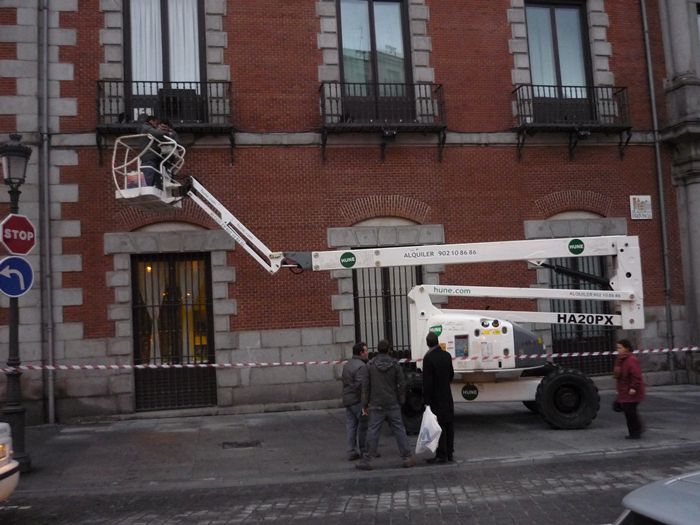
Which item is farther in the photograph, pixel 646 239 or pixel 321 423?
pixel 646 239

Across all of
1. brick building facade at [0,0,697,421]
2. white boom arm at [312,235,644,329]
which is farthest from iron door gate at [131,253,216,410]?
white boom arm at [312,235,644,329]

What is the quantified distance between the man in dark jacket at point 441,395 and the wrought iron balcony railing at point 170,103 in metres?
6.84

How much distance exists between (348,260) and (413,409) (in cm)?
252

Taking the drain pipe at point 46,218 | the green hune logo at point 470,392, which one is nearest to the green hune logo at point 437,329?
the green hune logo at point 470,392

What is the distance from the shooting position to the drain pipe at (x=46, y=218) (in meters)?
11.9

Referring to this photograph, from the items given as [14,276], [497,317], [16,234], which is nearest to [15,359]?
[14,276]

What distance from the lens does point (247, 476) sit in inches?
319

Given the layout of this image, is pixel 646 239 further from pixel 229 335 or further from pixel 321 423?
pixel 229 335

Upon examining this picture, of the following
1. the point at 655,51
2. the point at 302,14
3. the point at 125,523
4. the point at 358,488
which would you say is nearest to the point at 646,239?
the point at 655,51

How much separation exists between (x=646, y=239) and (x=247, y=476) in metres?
11.0

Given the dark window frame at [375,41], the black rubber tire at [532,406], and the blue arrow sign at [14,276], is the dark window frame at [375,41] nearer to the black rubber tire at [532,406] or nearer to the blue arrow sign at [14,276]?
the black rubber tire at [532,406]

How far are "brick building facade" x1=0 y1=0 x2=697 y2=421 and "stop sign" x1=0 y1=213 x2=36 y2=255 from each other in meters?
3.11

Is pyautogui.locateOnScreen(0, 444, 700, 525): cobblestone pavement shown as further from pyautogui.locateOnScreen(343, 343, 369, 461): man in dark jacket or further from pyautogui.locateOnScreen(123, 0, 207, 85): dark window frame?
pyautogui.locateOnScreen(123, 0, 207, 85): dark window frame

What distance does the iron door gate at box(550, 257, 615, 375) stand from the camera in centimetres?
1429
